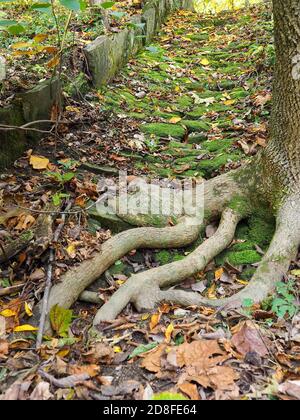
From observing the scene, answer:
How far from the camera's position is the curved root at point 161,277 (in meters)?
3.31

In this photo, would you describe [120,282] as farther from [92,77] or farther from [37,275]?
[92,77]

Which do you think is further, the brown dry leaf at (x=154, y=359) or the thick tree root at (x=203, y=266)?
the thick tree root at (x=203, y=266)

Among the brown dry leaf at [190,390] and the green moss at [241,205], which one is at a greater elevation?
the green moss at [241,205]

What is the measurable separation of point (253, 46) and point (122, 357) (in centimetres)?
733

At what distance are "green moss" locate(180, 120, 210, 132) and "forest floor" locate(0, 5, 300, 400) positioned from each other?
0.06ft

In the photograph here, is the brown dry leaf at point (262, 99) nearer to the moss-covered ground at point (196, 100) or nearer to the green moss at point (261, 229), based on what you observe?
the moss-covered ground at point (196, 100)

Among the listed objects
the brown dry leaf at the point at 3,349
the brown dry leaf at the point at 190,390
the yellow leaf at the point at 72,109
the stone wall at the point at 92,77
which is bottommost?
the brown dry leaf at the point at 3,349

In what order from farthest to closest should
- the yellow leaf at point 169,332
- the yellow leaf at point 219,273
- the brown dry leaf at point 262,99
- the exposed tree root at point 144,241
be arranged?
1. the brown dry leaf at point 262,99
2. the yellow leaf at point 219,273
3. the exposed tree root at point 144,241
4. the yellow leaf at point 169,332

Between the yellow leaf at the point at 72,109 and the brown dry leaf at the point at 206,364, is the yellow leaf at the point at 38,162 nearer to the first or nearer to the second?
the yellow leaf at the point at 72,109

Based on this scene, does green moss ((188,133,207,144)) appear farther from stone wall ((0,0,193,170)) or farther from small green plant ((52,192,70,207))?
small green plant ((52,192,70,207))

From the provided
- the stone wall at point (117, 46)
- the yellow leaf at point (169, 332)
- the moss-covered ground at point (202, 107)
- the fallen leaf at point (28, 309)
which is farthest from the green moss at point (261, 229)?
the stone wall at point (117, 46)

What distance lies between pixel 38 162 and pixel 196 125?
104 inches

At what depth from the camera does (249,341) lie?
2.78 m

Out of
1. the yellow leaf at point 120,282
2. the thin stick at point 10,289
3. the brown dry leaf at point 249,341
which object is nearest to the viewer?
the brown dry leaf at point 249,341
